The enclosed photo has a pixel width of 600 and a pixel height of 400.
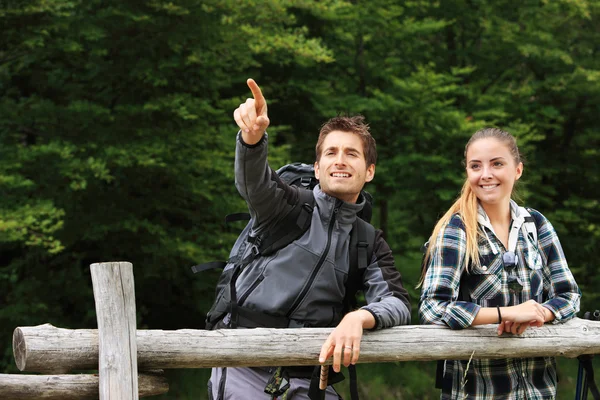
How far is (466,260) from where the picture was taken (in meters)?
2.96

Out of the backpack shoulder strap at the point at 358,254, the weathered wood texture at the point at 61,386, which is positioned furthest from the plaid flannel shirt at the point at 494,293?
the weathered wood texture at the point at 61,386

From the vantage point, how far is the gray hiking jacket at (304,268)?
2801 mm

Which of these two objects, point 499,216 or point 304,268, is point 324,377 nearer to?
point 304,268

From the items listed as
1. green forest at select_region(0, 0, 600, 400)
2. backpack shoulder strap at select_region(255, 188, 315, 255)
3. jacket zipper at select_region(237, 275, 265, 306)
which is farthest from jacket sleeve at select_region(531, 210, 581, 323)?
green forest at select_region(0, 0, 600, 400)

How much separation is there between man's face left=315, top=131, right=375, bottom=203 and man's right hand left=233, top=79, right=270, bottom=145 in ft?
1.38

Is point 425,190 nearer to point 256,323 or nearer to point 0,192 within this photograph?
point 0,192

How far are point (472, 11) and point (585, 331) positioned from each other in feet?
34.5

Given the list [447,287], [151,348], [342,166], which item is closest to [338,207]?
[342,166]

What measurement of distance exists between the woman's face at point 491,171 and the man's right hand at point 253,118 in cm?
98

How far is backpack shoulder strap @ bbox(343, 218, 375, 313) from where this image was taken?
116 inches

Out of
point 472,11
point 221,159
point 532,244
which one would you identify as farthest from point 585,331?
point 472,11

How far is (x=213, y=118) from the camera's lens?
10312 mm

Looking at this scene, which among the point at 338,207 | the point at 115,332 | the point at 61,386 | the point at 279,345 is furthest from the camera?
the point at 338,207

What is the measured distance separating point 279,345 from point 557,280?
124cm
